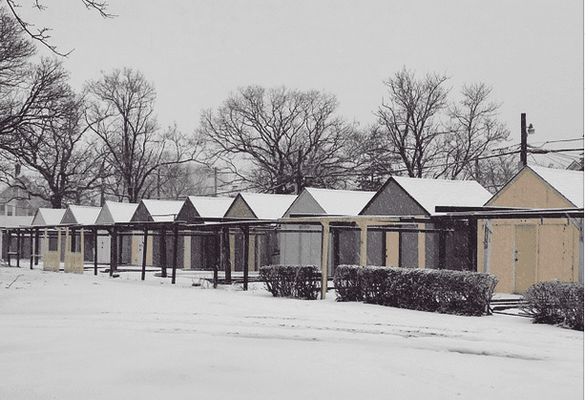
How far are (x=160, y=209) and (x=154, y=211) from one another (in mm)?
510

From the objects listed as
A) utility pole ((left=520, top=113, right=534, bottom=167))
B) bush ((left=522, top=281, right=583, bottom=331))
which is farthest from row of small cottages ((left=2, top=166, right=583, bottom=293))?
utility pole ((left=520, top=113, right=534, bottom=167))

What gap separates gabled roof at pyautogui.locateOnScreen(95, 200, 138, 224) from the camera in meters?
42.8

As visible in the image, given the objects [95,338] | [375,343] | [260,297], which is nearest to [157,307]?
[260,297]


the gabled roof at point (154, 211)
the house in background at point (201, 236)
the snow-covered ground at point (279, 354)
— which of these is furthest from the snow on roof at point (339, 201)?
the snow-covered ground at point (279, 354)

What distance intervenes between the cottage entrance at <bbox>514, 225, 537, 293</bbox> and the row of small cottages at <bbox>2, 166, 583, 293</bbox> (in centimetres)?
3

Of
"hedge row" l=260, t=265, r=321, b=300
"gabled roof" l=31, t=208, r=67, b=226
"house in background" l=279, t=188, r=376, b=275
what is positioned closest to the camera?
"hedge row" l=260, t=265, r=321, b=300

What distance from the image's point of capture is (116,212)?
43125mm

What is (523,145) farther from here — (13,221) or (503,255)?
(13,221)

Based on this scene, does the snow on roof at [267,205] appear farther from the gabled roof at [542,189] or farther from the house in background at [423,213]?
the gabled roof at [542,189]

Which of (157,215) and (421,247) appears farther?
(157,215)

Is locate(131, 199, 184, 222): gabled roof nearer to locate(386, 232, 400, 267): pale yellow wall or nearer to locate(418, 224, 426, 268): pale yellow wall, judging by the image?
locate(386, 232, 400, 267): pale yellow wall

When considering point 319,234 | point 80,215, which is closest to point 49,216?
point 80,215

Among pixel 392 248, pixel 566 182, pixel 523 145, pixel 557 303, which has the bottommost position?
pixel 557 303

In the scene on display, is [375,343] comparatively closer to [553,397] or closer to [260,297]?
[553,397]
